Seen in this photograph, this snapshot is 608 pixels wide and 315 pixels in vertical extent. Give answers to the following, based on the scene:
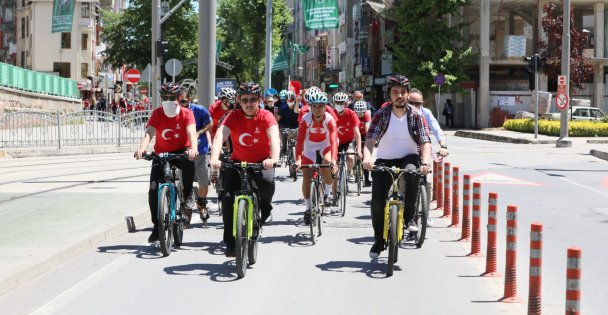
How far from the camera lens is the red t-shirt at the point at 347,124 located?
15.2m

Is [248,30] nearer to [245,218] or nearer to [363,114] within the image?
[363,114]

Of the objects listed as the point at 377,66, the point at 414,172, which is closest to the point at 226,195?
the point at 414,172

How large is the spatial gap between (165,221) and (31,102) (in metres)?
42.5

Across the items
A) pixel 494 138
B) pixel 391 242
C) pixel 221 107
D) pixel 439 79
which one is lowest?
pixel 391 242

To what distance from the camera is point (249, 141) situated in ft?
31.2

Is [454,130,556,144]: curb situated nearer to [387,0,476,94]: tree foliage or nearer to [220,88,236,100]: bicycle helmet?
[387,0,476,94]: tree foliage

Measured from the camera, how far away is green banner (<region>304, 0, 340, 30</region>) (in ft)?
124

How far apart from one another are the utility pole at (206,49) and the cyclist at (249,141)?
9448 millimetres

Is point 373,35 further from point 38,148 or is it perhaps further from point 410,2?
point 38,148

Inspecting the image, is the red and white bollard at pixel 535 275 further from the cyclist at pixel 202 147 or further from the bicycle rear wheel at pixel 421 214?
the cyclist at pixel 202 147

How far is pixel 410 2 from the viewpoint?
56406 millimetres

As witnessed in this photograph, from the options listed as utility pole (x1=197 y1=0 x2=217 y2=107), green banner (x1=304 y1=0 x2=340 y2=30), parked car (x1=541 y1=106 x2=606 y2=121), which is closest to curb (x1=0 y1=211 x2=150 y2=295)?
utility pole (x1=197 y1=0 x2=217 y2=107)

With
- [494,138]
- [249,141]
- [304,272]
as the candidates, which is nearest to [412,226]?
[304,272]

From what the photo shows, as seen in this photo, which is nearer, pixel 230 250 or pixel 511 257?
pixel 511 257
